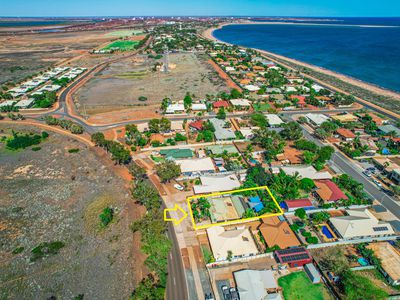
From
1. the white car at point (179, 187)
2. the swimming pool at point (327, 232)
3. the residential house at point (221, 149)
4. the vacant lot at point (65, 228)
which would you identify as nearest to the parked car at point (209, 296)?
the vacant lot at point (65, 228)

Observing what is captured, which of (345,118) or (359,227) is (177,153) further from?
(345,118)

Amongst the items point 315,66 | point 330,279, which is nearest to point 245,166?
A: point 330,279

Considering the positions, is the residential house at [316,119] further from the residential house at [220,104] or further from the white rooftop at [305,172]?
the residential house at [220,104]

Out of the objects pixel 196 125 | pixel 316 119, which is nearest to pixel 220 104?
pixel 196 125

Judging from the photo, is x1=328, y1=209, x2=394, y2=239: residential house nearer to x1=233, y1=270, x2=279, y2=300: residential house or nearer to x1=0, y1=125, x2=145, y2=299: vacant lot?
x1=233, y1=270, x2=279, y2=300: residential house

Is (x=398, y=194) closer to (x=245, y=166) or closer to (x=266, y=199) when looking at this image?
(x=266, y=199)
